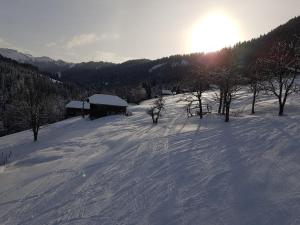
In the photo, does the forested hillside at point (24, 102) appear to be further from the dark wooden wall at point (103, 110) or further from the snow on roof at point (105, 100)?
the snow on roof at point (105, 100)

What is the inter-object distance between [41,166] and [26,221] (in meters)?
11.9

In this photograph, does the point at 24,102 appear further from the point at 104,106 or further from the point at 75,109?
the point at 75,109

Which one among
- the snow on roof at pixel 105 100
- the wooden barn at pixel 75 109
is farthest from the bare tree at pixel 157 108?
the wooden barn at pixel 75 109

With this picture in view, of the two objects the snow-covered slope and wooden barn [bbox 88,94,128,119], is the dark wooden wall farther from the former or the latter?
the snow-covered slope

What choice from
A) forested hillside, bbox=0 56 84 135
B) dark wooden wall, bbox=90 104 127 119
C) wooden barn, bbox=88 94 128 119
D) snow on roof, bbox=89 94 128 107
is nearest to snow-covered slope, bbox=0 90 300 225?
forested hillside, bbox=0 56 84 135

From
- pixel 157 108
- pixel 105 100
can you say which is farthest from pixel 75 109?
pixel 157 108

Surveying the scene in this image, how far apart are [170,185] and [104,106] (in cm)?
5492

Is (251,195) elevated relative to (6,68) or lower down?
lower down

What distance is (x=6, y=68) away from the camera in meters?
187

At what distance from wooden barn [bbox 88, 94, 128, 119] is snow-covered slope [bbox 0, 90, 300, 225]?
138ft

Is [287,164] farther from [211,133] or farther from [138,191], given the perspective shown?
[211,133]

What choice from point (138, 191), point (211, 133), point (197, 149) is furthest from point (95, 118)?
point (138, 191)

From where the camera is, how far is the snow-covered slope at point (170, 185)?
1208 centimetres

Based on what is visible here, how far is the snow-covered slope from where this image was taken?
39.6 feet
